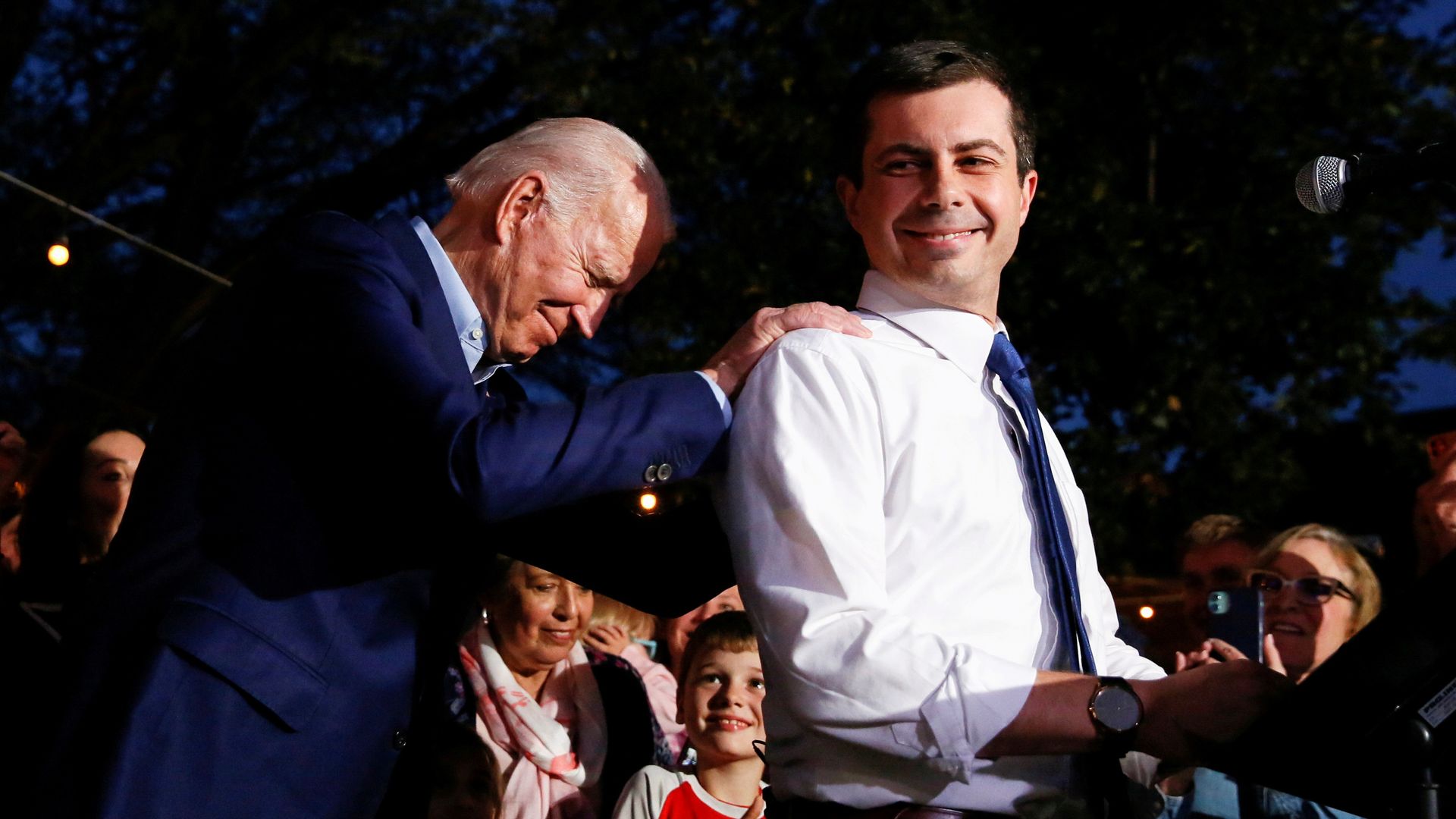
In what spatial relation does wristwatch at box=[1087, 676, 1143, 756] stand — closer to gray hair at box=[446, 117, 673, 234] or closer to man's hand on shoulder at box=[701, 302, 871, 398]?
man's hand on shoulder at box=[701, 302, 871, 398]

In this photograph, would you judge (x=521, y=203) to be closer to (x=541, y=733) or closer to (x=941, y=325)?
(x=941, y=325)

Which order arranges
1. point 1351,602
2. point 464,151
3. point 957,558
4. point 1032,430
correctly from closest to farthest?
point 957,558, point 1032,430, point 1351,602, point 464,151

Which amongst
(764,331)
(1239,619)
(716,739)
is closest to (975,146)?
(764,331)

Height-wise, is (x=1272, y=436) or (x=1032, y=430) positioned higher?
(x=1272, y=436)

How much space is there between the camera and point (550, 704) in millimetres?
4391

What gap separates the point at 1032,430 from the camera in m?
2.24

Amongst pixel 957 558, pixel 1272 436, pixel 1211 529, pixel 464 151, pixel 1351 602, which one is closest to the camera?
pixel 957 558

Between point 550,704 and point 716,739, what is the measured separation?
0.58m

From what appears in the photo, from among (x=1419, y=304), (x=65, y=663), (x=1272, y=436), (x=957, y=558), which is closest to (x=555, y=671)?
(x=65, y=663)

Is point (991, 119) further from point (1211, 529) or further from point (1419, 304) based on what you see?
point (1419, 304)

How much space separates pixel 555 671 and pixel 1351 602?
2.43 meters

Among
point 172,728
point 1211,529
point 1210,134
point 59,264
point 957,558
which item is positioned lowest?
point 172,728

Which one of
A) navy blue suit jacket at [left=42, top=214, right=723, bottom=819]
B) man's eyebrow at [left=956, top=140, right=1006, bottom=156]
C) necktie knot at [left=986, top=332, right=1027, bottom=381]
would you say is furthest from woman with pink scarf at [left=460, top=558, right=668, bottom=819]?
man's eyebrow at [left=956, top=140, right=1006, bottom=156]

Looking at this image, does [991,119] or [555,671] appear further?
[555,671]
